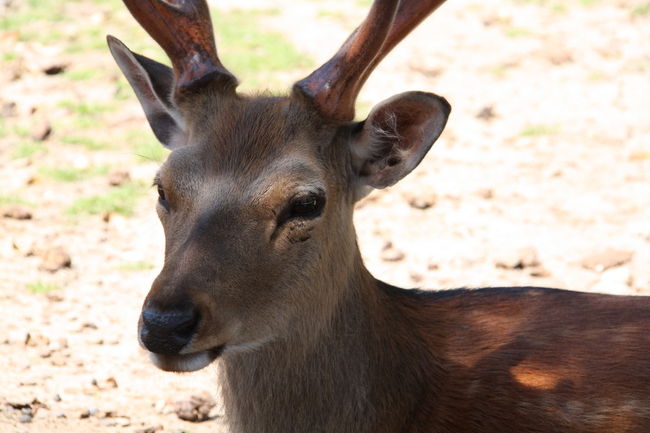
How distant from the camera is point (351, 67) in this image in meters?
3.97

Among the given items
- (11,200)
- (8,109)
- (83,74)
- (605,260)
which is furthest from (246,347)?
(83,74)

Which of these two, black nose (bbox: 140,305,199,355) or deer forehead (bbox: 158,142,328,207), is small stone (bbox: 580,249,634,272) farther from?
black nose (bbox: 140,305,199,355)

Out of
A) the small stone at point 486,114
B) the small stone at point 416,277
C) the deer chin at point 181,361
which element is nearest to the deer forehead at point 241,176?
the deer chin at point 181,361

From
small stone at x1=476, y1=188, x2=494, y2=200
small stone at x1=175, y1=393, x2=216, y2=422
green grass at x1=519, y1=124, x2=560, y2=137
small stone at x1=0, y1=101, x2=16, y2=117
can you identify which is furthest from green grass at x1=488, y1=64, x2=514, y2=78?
small stone at x1=175, y1=393, x2=216, y2=422

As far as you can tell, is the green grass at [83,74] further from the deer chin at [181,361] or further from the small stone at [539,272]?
the deer chin at [181,361]

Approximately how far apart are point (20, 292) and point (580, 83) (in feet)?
18.0

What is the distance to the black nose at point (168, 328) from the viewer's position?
3395 mm

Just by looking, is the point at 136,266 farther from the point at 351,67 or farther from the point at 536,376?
the point at 536,376

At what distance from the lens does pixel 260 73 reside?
9.99m

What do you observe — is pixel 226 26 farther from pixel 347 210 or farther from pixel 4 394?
pixel 347 210

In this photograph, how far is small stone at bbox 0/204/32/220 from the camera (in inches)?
287

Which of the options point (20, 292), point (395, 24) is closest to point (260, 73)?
point (20, 292)

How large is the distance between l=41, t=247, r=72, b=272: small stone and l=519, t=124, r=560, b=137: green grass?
3806 mm

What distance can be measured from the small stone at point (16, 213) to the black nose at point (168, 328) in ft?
13.4
